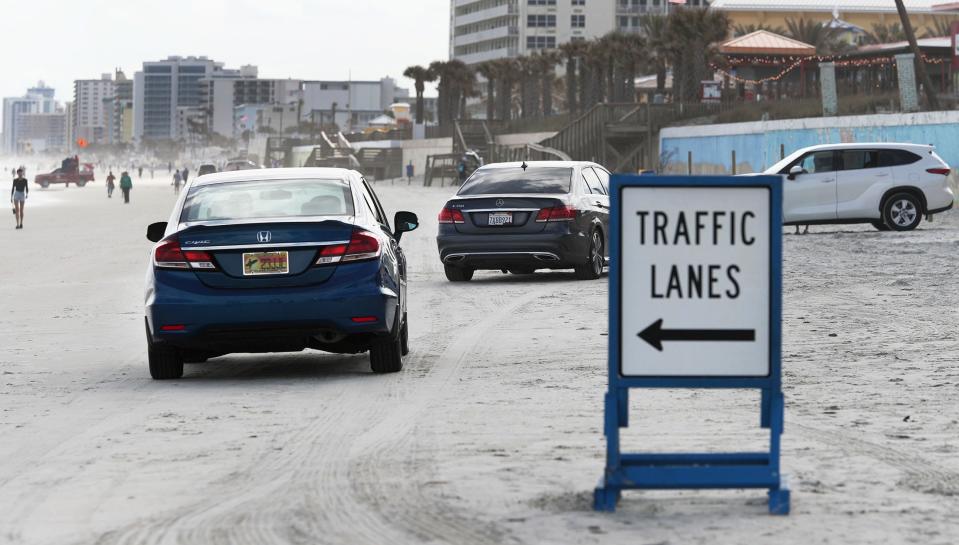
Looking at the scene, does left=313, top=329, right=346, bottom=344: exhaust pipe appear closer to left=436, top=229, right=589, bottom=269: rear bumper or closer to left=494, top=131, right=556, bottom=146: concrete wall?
left=436, top=229, right=589, bottom=269: rear bumper

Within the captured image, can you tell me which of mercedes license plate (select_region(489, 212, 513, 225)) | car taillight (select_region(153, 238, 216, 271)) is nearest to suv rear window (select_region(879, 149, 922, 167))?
mercedes license plate (select_region(489, 212, 513, 225))

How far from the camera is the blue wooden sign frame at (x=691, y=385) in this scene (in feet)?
20.6

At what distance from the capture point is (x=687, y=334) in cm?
635

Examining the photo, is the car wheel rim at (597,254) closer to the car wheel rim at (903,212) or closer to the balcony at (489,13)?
the car wheel rim at (903,212)

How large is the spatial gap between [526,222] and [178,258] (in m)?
9.25

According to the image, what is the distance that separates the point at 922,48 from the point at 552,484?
59.0 meters

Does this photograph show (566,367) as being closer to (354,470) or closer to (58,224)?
(354,470)

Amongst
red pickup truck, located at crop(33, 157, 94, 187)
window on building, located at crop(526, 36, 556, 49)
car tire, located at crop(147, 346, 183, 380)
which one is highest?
window on building, located at crop(526, 36, 556, 49)

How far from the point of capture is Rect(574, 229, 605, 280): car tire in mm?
19984

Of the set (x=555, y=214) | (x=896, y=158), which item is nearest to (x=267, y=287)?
(x=555, y=214)

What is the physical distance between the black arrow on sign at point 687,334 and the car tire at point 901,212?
76.5 feet

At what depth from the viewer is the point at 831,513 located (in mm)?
6273

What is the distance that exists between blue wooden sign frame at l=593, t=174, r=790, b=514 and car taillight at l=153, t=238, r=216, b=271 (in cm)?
479

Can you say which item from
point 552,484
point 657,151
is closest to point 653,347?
point 552,484
